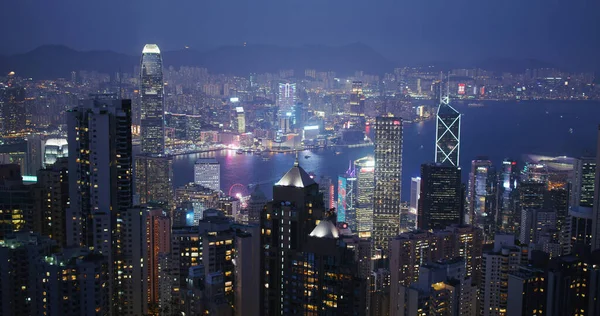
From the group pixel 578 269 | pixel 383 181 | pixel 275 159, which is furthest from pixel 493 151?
pixel 578 269

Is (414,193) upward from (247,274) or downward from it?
downward

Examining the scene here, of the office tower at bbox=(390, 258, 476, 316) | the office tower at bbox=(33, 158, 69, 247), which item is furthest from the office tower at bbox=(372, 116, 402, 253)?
the office tower at bbox=(33, 158, 69, 247)

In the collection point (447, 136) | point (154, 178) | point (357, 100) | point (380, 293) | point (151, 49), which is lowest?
point (380, 293)

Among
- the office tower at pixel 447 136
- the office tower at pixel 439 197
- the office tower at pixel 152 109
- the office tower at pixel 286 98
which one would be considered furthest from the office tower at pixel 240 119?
the office tower at pixel 439 197

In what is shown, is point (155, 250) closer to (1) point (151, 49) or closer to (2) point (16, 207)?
(2) point (16, 207)

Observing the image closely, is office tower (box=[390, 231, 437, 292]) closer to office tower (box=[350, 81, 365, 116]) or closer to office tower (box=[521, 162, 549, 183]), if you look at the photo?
office tower (box=[521, 162, 549, 183])

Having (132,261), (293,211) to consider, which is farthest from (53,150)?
(293,211)

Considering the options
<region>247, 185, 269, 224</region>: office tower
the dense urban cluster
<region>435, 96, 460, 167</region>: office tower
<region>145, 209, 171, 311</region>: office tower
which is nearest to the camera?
the dense urban cluster

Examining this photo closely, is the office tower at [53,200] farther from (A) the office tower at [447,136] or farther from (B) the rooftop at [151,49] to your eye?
(A) the office tower at [447,136]
